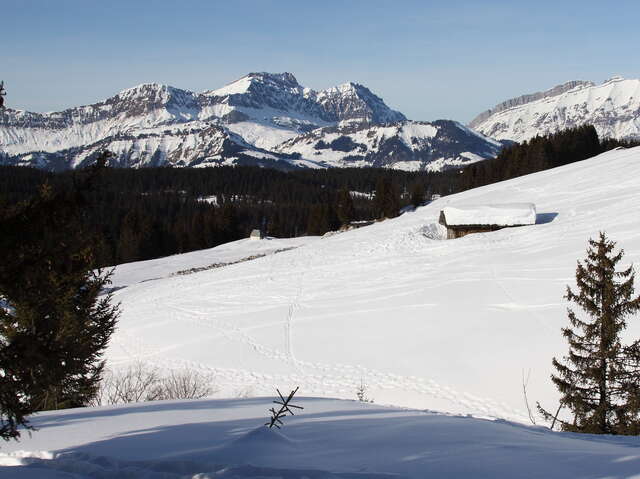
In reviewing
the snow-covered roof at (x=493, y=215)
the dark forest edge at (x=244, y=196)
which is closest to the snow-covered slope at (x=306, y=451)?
the dark forest edge at (x=244, y=196)

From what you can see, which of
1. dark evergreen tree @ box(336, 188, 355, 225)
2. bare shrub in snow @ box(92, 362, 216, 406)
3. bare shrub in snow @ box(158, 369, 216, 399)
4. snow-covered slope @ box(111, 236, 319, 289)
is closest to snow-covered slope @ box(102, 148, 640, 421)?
bare shrub in snow @ box(158, 369, 216, 399)

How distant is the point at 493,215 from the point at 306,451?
118 feet

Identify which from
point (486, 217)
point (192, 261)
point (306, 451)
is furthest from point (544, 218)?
point (306, 451)

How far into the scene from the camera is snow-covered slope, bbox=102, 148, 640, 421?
18125 mm

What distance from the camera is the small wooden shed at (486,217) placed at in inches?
Result: 1471

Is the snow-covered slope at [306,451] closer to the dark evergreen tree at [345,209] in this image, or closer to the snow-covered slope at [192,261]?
the snow-covered slope at [192,261]

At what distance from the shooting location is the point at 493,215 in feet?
126

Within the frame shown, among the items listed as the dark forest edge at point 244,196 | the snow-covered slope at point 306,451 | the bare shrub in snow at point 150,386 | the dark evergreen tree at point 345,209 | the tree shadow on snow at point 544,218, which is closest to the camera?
the snow-covered slope at point 306,451

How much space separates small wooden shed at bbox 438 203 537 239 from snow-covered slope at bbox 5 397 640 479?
105 ft

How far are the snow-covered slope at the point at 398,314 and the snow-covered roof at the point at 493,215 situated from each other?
1050 millimetres

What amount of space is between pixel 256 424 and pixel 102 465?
249 cm

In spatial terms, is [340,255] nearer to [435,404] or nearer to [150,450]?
[435,404]

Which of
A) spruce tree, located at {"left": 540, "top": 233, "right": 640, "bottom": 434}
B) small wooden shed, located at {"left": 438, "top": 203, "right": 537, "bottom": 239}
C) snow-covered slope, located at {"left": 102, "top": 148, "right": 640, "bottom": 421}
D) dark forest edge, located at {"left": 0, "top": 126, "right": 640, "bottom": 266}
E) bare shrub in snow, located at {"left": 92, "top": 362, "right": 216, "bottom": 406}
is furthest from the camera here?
dark forest edge, located at {"left": 0, "top": 126, "right": 640, "bottom": 266}

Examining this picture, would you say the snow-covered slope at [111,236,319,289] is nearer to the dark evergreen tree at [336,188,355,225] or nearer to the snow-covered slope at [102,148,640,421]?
the snow-covered slope at [102,148,640,421]
